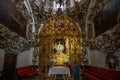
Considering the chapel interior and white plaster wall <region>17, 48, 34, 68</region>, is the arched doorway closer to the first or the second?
the chapel interior

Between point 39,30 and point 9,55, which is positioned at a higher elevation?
point 39,30

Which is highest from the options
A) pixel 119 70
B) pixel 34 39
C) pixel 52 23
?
pixel 52 23

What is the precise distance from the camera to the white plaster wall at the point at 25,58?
8652 mm

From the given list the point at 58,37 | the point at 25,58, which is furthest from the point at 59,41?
the point at 25,58

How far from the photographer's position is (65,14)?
13000 millimetres

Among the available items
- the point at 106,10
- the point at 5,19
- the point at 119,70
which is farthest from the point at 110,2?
the point at 5,19

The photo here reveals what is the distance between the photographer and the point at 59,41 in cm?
1313

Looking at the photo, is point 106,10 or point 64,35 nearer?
point 106,10

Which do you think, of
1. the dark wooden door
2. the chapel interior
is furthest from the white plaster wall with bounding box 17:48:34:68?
the dark wooden door

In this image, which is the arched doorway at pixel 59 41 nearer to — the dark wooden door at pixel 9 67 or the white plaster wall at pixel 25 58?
the white plaster wall at pixel 25 58

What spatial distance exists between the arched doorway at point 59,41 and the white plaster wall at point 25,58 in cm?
156

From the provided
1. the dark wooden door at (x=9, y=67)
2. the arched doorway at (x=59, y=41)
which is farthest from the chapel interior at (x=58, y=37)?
the dark wooden door at (x=9, y=67)

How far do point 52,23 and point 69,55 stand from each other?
12.2ft

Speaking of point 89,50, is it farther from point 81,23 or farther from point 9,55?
point 9,55
